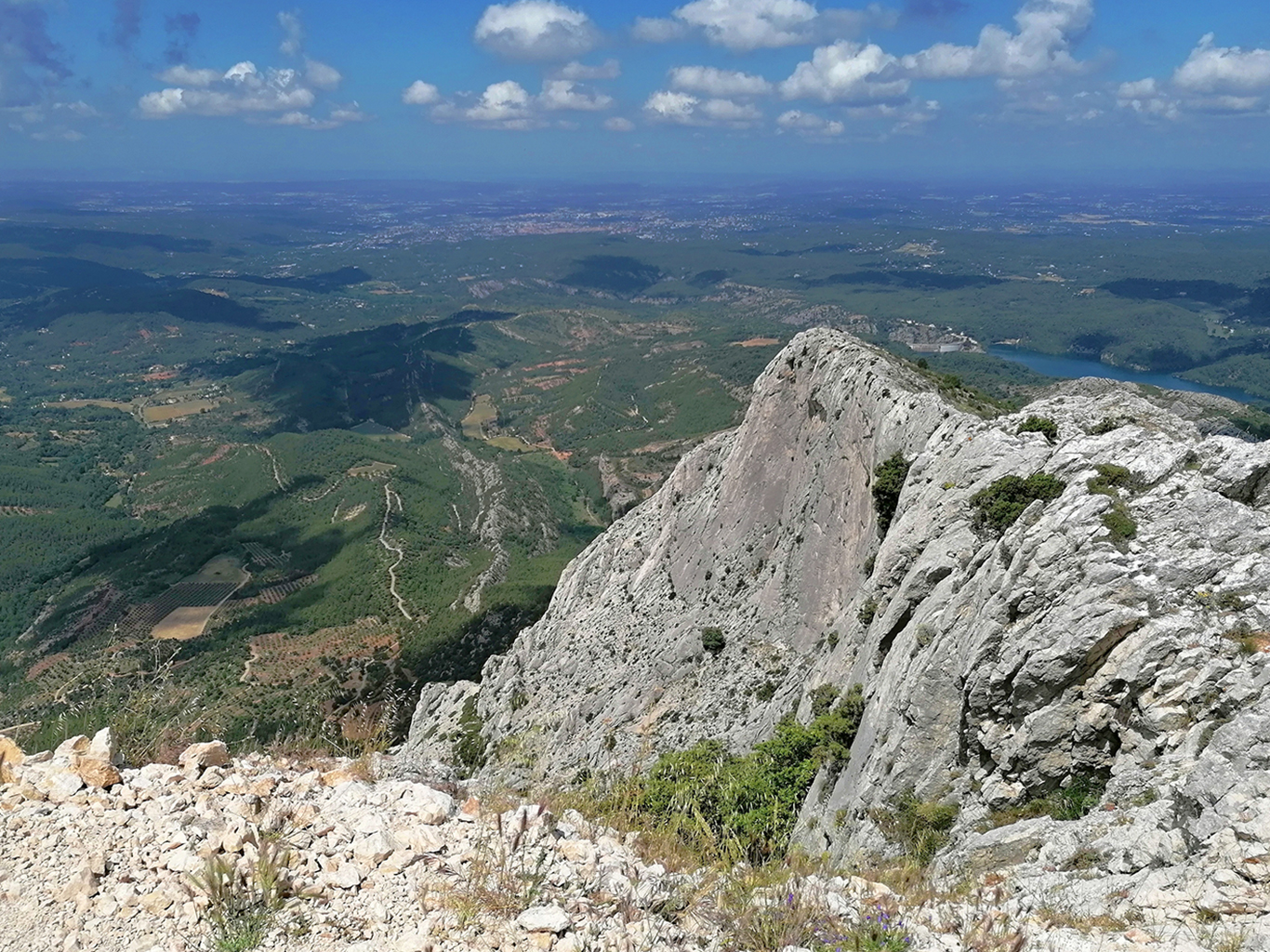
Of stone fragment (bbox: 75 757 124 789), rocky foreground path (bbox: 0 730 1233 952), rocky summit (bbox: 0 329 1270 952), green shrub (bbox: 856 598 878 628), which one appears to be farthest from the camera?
green shrub (bbox: 856 598 878 628)

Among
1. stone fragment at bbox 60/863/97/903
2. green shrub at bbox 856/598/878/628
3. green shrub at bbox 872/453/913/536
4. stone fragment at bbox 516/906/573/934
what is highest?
stone fragment at bbox 60/863/97/903

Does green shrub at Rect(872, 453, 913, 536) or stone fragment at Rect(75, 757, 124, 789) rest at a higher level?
stone fragment at Rect(75, 757, 124, 789)

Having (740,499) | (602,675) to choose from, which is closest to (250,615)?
(602,675)

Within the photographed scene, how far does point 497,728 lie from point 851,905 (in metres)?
38.6

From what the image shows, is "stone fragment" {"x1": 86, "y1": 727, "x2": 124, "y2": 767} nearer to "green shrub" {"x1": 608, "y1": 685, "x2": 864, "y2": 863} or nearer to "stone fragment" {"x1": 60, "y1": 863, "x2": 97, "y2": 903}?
"stone fragment" {"x1": 60, "y1": 863, "x2": 97, "y2": 903}

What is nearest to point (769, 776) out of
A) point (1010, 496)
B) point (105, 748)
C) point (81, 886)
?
point (1010, 496)

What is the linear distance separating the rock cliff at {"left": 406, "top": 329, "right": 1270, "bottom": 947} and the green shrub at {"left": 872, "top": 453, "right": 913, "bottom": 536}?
2.20ft

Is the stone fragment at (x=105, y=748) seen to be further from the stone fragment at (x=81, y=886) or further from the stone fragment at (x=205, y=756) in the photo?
the stone fragment at (x=81, y=886)

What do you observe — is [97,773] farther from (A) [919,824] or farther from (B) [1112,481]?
(B) [1112,481]

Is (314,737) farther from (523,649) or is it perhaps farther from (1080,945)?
(523,649)

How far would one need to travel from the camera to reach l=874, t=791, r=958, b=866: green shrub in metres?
14.2

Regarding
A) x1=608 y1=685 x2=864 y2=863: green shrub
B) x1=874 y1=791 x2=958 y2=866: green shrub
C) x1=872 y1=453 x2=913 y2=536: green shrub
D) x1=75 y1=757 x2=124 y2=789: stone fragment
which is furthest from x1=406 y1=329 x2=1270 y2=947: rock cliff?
x1=75 y1=757 x2=124 y2=789: stone fragment

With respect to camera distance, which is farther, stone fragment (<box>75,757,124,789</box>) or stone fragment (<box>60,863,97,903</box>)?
stone fragment (<box>75,757,124,789</box>)

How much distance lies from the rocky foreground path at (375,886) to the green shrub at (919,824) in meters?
3.71
